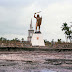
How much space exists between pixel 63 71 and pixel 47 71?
426 mm

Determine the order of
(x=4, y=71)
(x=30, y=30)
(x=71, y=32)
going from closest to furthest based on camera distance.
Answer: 1. (x=4, y=71)
2. (x=71, y=32)
3. (x=30, y=30)

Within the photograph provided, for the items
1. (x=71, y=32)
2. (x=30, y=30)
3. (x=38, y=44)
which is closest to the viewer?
(x=38, y=44)

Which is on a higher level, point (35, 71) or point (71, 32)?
point (71, 32)

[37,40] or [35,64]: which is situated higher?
[37,40]

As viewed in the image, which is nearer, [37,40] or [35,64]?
[35,64]

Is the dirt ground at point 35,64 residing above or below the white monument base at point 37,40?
below

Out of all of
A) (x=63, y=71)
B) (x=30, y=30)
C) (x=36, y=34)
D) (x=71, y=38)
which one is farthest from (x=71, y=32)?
(x=63, y=71)

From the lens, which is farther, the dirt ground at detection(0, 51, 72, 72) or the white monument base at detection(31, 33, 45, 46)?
the white monument base at detection(31, 33, 45, 46)

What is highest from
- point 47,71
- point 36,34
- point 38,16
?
point 38,16

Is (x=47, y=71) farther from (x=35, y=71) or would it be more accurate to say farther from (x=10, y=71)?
(x=10, y=71)

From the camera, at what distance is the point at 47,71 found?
3994 mm

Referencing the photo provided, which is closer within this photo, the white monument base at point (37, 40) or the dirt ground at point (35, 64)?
the dirt ground at point (35, 64)

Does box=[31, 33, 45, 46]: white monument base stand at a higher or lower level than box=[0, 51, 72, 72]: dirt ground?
higher

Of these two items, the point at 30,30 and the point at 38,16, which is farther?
the point at 30,30
